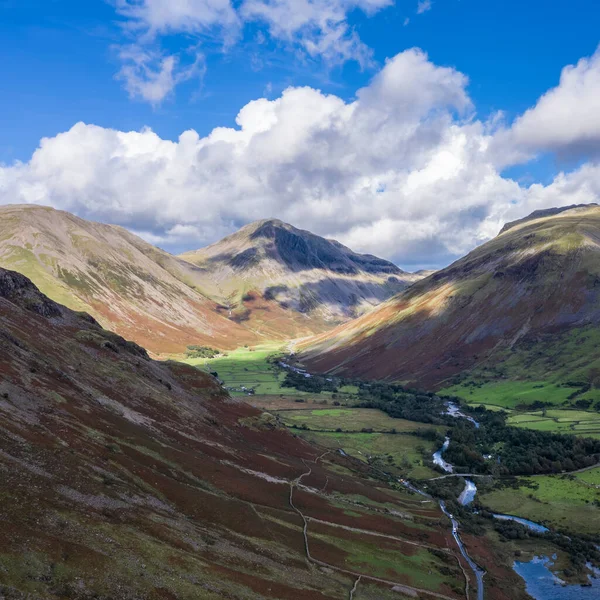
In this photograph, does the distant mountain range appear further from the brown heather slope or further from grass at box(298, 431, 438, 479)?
grass at box(298, 431, 438, 479)

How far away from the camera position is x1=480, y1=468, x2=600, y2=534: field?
337ft

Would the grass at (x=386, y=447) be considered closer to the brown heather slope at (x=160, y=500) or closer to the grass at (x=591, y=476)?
the brown heather slope at (x=160, y=500)

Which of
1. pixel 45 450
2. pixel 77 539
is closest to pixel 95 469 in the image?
pixel 45 450

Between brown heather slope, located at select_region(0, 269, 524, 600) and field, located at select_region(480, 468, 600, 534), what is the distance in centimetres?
2150

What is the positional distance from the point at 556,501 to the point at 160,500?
3699 inches

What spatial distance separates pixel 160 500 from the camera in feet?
203

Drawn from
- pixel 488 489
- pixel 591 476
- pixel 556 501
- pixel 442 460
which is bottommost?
pixel 488 489

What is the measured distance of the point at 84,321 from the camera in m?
131

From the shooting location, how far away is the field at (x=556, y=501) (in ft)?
337

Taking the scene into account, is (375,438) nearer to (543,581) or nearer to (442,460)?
(442,460)

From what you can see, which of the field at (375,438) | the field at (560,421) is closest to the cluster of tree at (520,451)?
the field at (560,421)

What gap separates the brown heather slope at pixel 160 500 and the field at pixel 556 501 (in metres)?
21.5

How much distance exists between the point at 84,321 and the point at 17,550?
333 ft

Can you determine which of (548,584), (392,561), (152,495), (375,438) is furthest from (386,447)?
(152,495)
